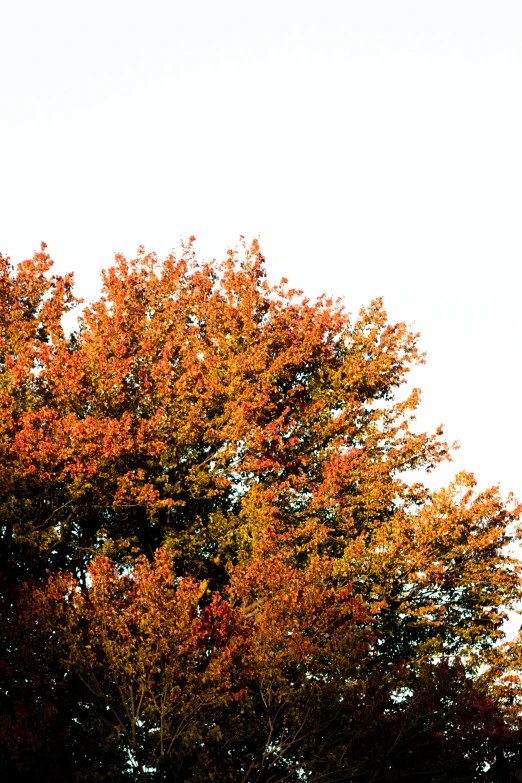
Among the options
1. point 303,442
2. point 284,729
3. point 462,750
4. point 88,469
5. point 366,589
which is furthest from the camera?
point 303,442

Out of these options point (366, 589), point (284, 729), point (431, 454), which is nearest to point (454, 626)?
point (366, 589)

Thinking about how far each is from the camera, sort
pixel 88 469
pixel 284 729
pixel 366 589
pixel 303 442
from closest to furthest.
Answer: pixel 284 729, pixel 88 469, pixel 366 589, pixel 303 442

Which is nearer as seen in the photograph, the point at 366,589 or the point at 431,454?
the point at 366,589

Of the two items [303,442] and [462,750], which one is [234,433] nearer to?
[303,442]

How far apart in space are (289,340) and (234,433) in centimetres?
464

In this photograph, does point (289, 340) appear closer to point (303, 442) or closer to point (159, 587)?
point (303, 442)

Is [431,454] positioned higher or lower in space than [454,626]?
higher

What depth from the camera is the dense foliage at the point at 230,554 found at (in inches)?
657

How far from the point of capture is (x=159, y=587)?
1700cm

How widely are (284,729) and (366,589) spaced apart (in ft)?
26.0

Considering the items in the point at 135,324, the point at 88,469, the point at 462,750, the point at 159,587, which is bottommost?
the point at 462,750

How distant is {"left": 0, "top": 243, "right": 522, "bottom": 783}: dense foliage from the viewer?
1669 cm

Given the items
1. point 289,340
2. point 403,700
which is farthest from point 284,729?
point 289,340

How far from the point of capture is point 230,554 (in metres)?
25.5
